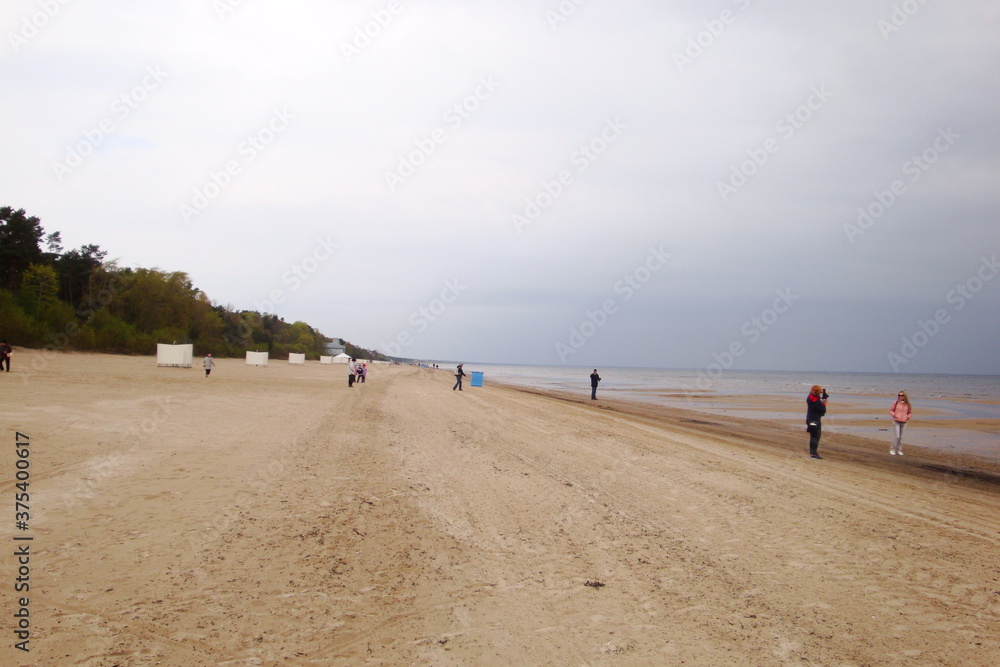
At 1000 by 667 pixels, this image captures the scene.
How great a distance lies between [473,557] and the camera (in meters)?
5.81

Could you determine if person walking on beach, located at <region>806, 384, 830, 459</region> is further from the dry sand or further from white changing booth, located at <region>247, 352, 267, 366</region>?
white changing booth, located at <region>247, 352, 267, 366</region>

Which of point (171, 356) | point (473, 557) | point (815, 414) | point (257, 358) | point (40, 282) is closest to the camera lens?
point (473, 557)

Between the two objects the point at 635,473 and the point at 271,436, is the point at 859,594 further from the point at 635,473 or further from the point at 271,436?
the point at 271,436

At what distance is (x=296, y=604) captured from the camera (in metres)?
4.59

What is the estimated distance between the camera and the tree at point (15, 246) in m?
47.2

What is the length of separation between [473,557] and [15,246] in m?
59.1

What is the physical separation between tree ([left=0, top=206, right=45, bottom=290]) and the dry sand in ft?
156

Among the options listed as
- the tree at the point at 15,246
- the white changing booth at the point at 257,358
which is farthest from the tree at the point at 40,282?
the white changing booth at the point at 257,358

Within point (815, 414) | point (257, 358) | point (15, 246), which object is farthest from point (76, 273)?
point (815, 414)

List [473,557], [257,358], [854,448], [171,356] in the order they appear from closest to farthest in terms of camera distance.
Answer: [473,557] < [854,448] < [171,356] < [257,358]

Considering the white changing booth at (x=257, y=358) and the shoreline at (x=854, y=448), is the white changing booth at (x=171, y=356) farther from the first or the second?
the shoreline at (x=854, y=448)

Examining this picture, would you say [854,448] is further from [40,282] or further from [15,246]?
[15,246]

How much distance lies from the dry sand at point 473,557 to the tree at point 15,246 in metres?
47.7

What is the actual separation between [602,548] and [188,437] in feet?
28.7
